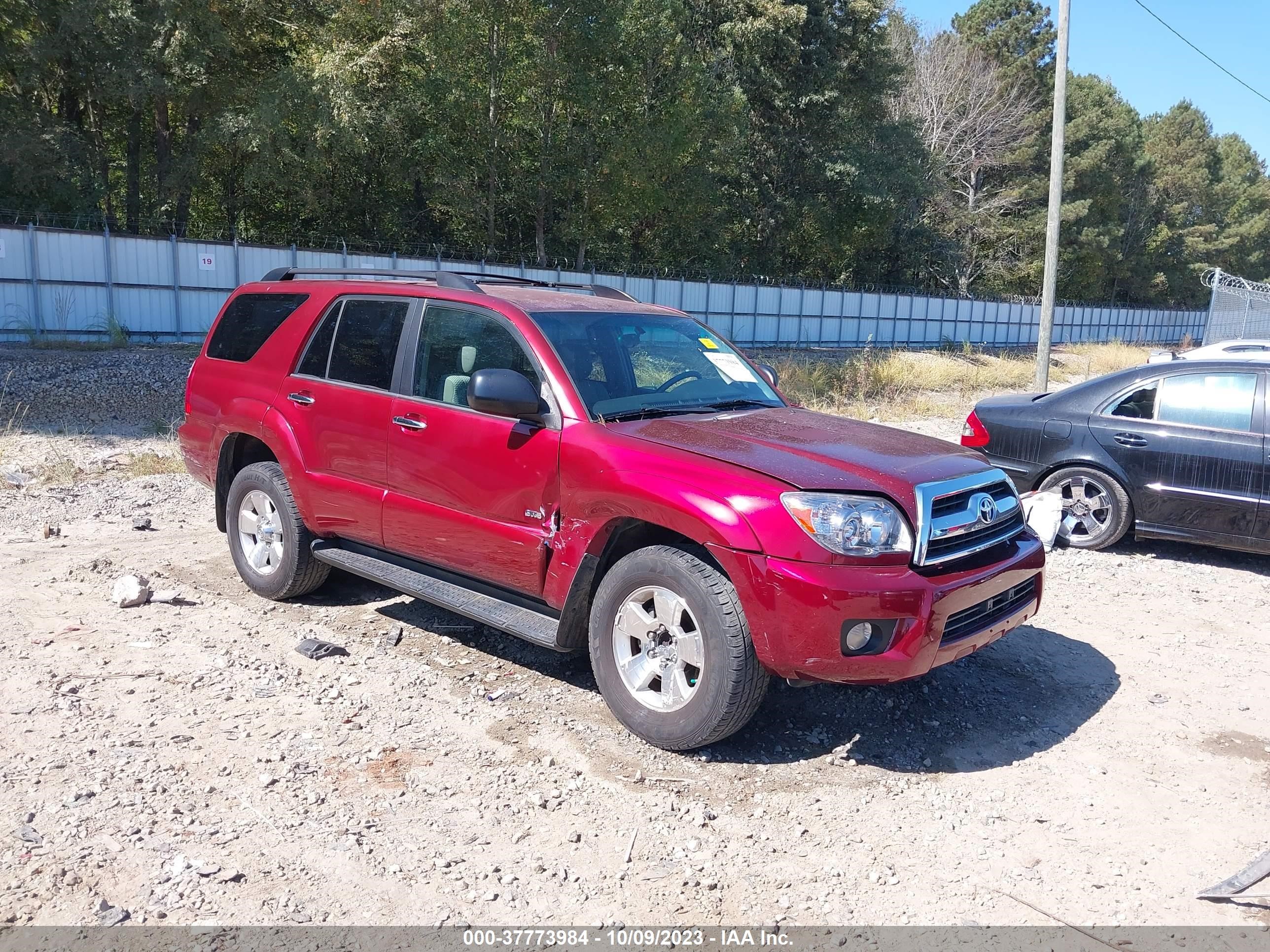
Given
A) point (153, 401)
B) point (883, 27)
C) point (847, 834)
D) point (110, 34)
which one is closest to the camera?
point (847, 834)

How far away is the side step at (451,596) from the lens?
14.2ft

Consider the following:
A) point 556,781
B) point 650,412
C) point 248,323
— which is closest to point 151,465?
point 248,323

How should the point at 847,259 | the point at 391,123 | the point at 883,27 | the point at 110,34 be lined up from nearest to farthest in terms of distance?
the point at 110,34
the point at 391,123
the point at 883,27
the point at 847,259

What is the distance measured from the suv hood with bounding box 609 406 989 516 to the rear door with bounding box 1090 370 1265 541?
3419 millimetres

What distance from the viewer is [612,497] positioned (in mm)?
4062

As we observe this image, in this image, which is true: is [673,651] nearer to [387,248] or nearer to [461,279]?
[461,279]

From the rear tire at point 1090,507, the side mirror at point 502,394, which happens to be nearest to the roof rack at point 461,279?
the side mirror at point 502,394

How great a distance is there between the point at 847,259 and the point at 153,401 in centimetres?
3769

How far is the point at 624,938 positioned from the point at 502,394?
221 cm

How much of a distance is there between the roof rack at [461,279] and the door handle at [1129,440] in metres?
4.15

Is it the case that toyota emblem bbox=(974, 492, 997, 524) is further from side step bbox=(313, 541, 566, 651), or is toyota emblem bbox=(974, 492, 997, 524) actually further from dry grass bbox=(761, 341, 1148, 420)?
dry grass bbox=(761, 341, 1148, 420)

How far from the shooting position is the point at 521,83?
27500 mm

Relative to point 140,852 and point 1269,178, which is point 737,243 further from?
point 1269,178

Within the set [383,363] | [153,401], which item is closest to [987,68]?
[153,401]
